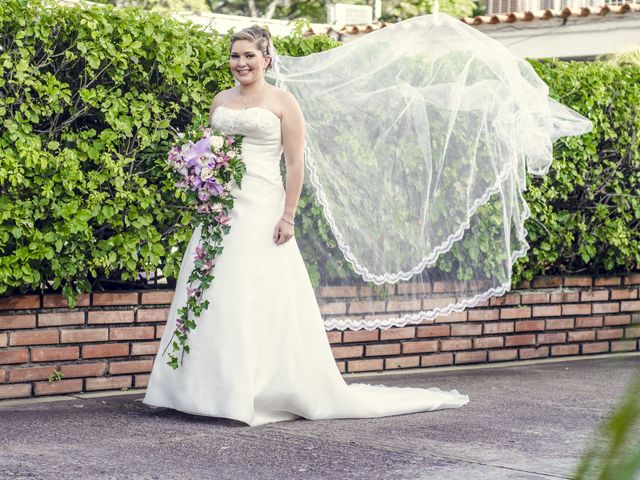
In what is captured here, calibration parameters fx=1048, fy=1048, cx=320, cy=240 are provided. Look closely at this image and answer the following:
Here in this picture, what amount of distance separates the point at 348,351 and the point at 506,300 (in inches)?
57.6

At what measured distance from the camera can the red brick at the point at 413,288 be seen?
20.8 ft

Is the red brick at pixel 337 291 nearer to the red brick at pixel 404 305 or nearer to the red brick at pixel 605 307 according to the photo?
the red brick at pixel 404 305

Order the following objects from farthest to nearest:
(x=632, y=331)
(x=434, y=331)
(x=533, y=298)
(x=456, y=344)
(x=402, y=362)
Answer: (x=533, y=298) < (x=456, y=344) < (x=434, y=331) < (x=402, y=362) < (x=632, y=331)

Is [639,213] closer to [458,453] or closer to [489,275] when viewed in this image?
[489,275]

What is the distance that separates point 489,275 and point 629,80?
8.79 feet

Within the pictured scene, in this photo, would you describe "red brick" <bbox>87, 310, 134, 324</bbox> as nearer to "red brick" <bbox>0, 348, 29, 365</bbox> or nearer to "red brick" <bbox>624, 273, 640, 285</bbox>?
"red brick" <bbox>0, 348, 29, 365</bbox>

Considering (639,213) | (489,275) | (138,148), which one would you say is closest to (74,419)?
(138,148)

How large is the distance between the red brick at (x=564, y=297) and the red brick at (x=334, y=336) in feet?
6.44

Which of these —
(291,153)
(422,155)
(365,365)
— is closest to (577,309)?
(365,365)

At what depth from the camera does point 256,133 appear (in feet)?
17.3

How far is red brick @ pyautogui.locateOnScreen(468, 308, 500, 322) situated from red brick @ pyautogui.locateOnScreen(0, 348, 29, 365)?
3.34m

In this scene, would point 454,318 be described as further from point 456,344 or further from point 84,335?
point 84,335

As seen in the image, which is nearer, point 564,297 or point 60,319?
point 60,319

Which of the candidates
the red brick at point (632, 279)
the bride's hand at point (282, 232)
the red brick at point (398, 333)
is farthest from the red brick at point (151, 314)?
the red brick at point (632, 279)
